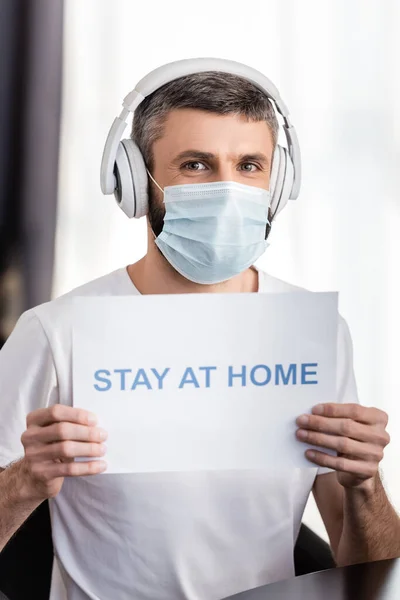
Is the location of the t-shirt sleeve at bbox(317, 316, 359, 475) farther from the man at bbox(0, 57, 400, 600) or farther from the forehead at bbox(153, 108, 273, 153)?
the forehead at bbox(153, 108, 273, 153)

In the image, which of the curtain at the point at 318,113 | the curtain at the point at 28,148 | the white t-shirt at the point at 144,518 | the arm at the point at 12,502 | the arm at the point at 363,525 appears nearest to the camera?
the arm at the point at 12,502

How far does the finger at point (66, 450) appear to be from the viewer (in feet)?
4.03

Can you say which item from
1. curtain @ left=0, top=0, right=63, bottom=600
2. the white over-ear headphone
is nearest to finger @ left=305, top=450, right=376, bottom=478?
the white over-ear headphone

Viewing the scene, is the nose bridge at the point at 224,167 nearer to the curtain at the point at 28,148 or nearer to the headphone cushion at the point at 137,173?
the headphone cushion at the point at 137,173

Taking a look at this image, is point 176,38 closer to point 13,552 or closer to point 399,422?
point 399,422

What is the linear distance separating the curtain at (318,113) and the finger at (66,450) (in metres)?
1.99

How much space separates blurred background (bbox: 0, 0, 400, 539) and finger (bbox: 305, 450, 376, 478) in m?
1.88

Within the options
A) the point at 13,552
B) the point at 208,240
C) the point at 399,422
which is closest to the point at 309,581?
the point at 208,240

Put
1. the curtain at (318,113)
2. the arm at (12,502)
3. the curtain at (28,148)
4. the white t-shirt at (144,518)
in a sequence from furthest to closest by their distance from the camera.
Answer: the curtain at (28,148) < the curtain at (318,113) < the white t-shirt at (144,518) < the arm at (12,502)

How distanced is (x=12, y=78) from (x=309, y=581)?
8.13ft

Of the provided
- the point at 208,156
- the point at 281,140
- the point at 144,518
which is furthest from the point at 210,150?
the point at 281,140

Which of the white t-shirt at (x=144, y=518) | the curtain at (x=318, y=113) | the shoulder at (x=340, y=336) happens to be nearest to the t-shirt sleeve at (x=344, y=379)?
the shoulder at (x=340, y=336)

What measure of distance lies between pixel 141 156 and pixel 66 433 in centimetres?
62

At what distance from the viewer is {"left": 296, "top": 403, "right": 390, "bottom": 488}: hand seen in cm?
128
